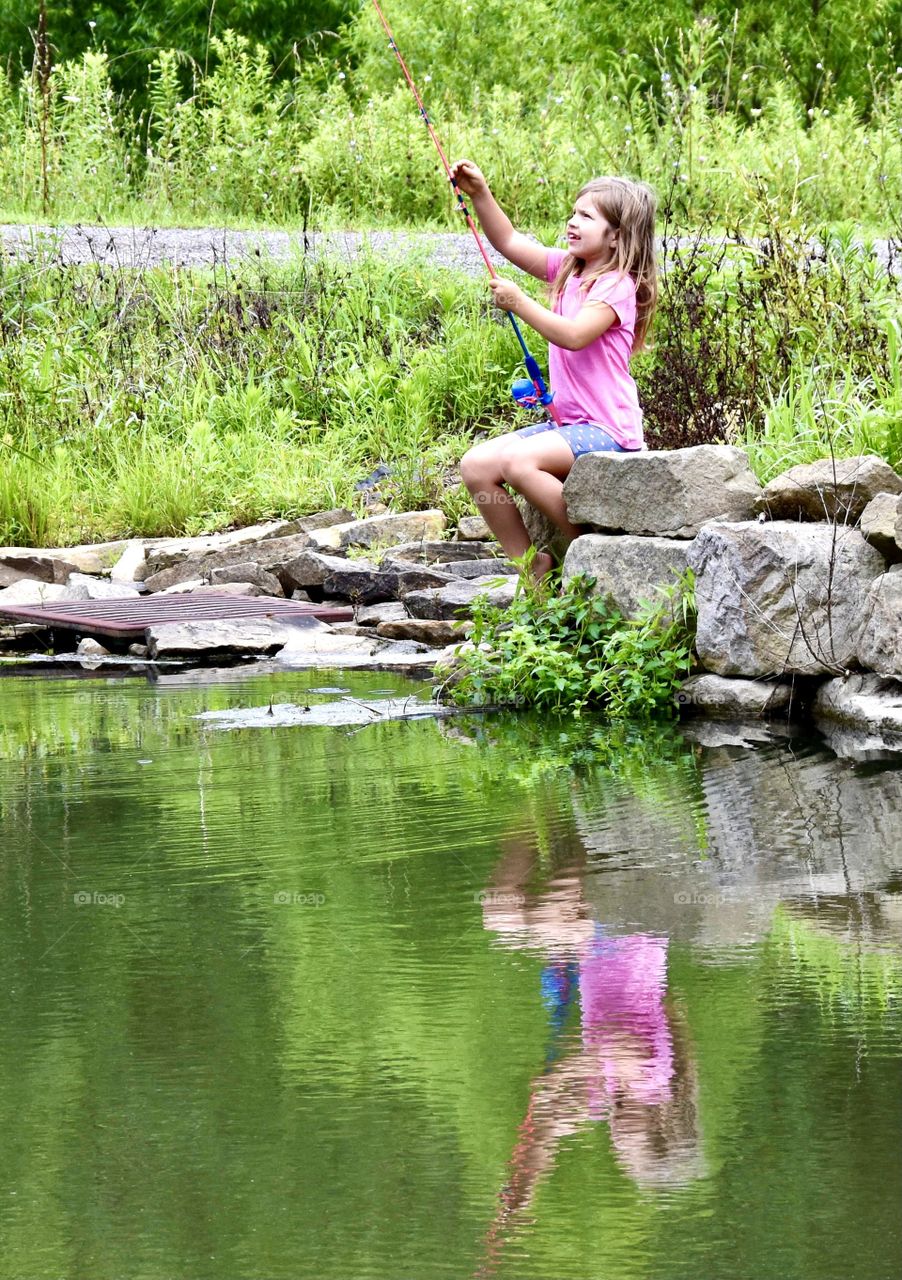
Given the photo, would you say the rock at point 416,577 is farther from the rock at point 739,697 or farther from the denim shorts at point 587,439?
the rock at point 739,697

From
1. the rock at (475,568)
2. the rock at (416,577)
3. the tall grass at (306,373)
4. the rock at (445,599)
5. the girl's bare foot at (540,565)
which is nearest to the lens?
the girl's bare foot at (540,565)

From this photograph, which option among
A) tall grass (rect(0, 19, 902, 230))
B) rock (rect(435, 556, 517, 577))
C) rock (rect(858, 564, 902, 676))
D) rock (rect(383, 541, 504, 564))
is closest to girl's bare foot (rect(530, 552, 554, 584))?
rock (rect(858, 564, 902, 676))

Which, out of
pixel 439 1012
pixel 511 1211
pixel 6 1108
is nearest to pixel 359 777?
pixel 439 1012

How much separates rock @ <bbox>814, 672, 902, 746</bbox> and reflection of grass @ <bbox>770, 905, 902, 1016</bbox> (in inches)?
85.0

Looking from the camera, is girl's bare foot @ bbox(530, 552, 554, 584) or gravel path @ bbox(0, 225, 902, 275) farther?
gravel path @ bbox(0, 225, 902, 275)

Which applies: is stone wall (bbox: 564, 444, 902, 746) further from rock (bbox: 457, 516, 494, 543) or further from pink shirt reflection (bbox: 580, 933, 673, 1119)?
rock (bbox: 457, 516, 494, 543)

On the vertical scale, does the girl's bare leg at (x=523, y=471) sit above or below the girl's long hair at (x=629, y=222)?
below

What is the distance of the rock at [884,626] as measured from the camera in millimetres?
5605

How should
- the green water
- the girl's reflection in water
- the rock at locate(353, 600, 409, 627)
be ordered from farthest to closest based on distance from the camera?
1. the rock at locate(353, 600, 409, 627)
2. the girl's reflection in water
3. the green water

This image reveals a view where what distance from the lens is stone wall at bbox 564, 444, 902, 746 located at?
19.0 ft
